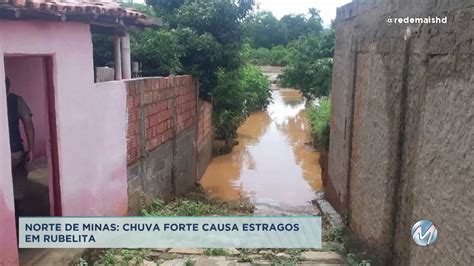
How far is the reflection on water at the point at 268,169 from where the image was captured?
40.0 ft

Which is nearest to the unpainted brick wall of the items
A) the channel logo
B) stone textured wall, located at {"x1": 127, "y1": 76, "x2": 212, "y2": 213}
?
stone textured wall, located at {"x1": 127, "y1": 76, "x2": 212, "y2": 213}

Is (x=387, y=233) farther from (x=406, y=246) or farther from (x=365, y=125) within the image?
(x=365, y=125)

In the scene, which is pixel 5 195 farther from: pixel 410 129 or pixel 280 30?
pixel 280 30

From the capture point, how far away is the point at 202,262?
524 cm

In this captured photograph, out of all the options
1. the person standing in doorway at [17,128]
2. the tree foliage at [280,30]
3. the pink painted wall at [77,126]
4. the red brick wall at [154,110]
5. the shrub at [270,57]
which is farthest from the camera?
the tree foliage at [280,30]

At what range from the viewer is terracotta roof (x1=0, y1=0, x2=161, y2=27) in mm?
4062

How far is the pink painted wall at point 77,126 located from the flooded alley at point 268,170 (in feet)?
15.8

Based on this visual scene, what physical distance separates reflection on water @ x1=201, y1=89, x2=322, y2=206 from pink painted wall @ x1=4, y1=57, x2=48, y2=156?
4.76 metres

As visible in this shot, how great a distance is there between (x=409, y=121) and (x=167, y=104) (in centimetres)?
547

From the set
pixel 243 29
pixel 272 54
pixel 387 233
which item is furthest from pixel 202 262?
pixel 272 54

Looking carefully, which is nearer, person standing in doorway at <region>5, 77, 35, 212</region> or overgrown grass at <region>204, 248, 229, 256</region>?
person standing in doorway at <region>5, 77, 35, 212</region>

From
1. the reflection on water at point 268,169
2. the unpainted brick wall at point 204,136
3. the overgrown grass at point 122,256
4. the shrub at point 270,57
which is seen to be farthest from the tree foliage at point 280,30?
the overgrown grass at point 122,256
